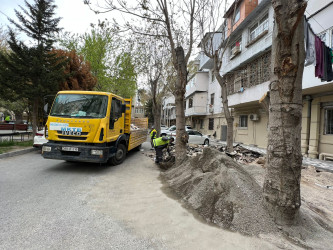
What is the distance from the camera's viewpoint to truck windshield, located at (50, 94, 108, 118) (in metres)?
5.62

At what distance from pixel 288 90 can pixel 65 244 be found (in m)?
3.48

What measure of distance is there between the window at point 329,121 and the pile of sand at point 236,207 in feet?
25.9

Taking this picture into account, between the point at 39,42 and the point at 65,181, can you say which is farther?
the point at 39,42

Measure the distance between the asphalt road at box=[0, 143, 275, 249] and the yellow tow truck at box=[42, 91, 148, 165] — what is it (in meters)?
0.73

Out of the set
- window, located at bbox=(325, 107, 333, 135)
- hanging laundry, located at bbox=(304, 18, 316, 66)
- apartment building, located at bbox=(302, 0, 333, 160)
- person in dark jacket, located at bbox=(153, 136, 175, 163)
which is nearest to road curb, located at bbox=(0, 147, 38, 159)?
person in dark jacket, located at bbox=(153, 136, 175, 163)

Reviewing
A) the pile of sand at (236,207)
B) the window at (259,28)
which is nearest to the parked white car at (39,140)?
the pile of sand at (236,207)

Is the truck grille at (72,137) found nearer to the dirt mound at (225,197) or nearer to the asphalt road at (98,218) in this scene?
the asphalt road at (98,218)

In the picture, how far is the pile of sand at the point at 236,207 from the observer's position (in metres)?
2.50

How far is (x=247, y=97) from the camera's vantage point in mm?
13234

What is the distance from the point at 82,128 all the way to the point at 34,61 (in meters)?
6.79

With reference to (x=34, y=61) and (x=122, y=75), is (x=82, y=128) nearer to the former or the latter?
(x=34, y=61)

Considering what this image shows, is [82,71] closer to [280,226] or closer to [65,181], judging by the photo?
[65,181]

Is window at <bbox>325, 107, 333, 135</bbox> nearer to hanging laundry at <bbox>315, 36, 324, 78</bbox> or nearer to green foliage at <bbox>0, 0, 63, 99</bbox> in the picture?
hanging laundry at <bbox>315, 36, 324, 78</bbox>

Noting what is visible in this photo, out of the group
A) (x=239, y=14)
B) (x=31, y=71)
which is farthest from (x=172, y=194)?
(x=239, y=14)
